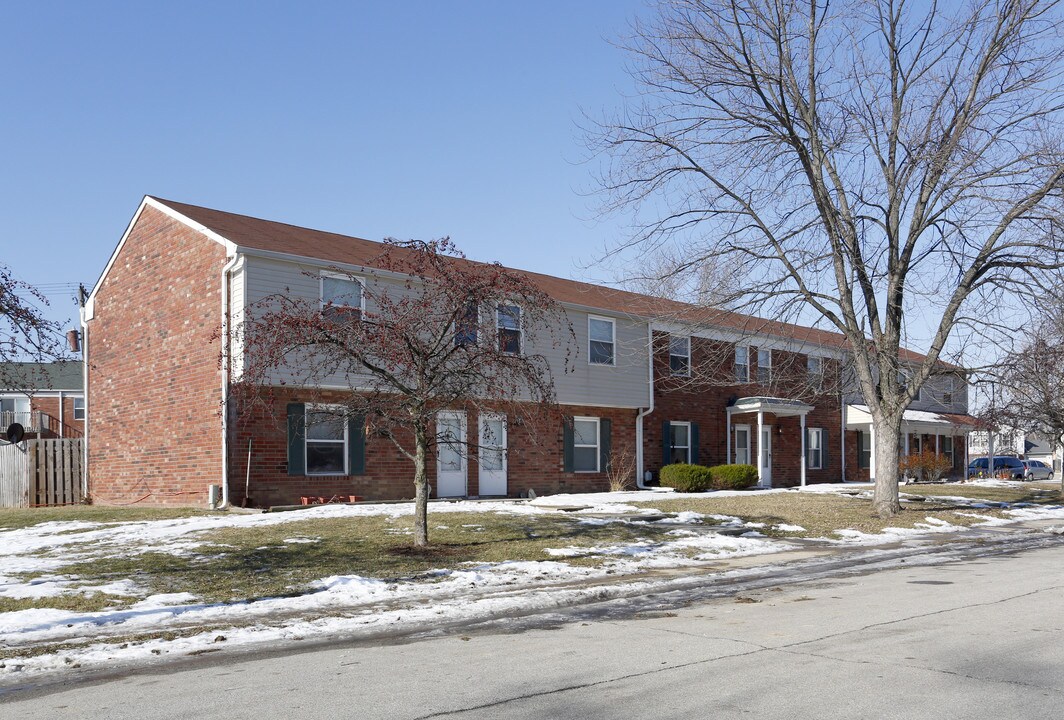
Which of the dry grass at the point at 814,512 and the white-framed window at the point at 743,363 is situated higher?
the white-framed window at the point at 743,363

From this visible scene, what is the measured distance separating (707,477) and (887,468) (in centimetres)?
730

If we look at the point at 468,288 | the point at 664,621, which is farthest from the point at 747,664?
the point at 468,288

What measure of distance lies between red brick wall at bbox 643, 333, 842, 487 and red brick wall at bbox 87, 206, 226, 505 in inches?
445

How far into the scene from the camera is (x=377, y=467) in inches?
818

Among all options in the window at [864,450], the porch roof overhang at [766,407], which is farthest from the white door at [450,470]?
the window at [864,450]

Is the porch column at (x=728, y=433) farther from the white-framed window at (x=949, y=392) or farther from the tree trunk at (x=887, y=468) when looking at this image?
the tree trunk at (x=887, y=468)

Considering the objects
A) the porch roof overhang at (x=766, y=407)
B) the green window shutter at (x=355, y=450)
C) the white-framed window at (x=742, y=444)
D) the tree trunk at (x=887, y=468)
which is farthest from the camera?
the white-framed window at (x=742, y=444)

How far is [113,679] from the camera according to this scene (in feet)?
22.2

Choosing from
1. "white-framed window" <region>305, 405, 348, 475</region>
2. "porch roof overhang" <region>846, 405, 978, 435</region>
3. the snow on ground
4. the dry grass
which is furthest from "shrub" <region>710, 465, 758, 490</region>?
"white-framed window" <region>305, 405, 348, 475</region>

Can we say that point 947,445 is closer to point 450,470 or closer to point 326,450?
point 450,470

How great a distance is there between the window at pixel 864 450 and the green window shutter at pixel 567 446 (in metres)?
16.3

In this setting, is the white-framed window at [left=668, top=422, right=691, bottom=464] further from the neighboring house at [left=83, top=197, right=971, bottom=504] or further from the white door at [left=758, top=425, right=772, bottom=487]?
the white door at [left=758, top=425, right=772, bottom=487]

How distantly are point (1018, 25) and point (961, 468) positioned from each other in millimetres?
30955

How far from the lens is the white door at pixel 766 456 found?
3100 centimetres
